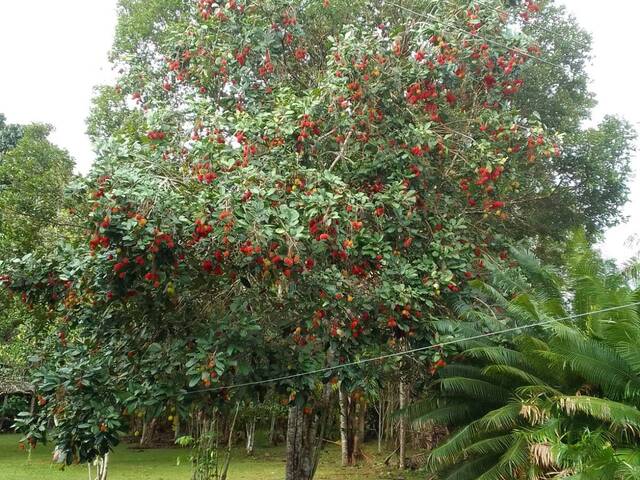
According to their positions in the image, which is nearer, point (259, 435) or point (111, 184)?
point (111, 184)

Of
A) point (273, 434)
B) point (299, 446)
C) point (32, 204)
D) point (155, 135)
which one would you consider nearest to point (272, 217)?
point (155, 135)

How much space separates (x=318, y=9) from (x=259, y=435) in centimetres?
1784

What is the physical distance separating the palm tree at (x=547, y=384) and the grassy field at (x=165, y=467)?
591 centimetres

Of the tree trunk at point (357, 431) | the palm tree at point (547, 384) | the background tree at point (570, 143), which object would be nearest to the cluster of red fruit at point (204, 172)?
the palm tree at point (547, 384)

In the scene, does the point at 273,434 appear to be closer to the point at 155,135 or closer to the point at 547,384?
the point at 547,384

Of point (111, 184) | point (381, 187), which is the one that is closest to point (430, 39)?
point (381, 187)

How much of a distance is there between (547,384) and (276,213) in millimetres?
3783

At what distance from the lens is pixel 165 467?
1495cm

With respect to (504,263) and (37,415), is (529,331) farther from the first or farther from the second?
(37,415)

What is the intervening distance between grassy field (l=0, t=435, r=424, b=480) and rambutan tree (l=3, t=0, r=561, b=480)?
226 inches

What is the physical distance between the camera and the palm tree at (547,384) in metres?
5.66

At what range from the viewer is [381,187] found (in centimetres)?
691

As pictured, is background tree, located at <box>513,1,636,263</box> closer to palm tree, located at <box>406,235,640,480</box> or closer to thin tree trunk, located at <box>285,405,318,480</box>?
palm tree, located at <box>406,235,640,480</box>

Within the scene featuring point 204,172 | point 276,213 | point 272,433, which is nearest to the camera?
point 276,213
